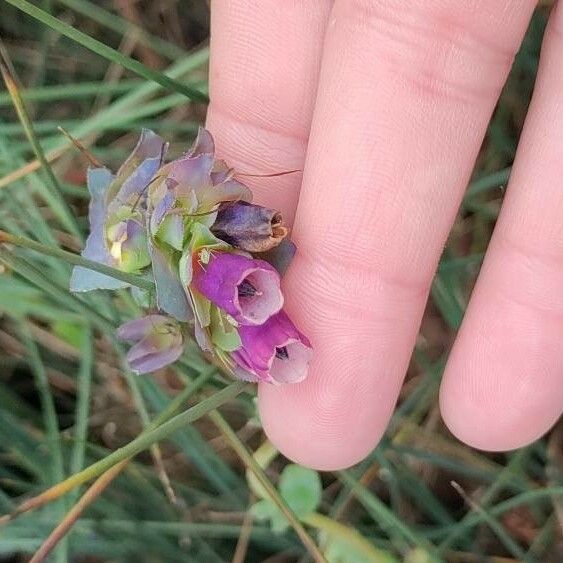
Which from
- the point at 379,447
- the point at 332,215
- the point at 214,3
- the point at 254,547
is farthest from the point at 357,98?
the point at 254,547

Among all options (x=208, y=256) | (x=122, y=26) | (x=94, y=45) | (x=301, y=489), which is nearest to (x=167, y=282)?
(x=208, y=256)

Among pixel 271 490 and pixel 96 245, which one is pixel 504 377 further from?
pixel 96 245

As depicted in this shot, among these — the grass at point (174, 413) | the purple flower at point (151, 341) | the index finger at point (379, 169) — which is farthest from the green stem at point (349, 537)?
the purple flower at point (151, 341)

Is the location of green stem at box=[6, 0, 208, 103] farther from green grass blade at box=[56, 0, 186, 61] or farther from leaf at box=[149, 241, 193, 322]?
green grass blade at box=[56, 0, 186, 61]

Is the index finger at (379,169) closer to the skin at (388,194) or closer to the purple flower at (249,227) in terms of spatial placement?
the skin at (388,194)

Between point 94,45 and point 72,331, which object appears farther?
point 72,331

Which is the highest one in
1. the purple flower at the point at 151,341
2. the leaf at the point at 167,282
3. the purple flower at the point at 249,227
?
the purple flower at the point at 249,227
